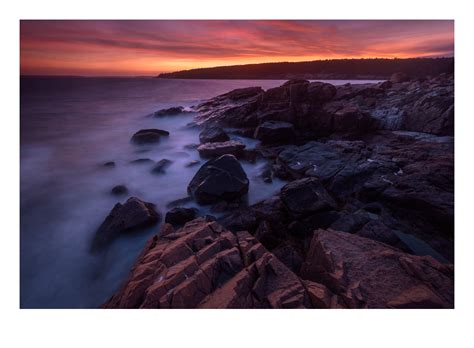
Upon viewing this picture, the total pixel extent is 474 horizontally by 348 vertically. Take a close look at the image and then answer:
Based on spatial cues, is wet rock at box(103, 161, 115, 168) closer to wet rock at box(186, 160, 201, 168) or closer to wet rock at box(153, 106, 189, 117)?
wet rock at box(186, 160, 201, 168)

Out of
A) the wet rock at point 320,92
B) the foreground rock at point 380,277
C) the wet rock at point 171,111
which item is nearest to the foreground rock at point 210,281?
the foreground rock at point 380,277

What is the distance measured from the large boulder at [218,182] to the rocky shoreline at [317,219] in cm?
2

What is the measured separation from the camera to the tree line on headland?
4512mm

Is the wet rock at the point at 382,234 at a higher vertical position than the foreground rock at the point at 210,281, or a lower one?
higher

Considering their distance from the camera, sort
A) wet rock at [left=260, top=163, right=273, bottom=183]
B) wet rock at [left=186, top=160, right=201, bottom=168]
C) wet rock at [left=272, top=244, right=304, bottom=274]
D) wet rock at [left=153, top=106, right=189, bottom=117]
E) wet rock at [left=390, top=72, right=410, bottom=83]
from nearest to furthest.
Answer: wet rock at [left=272, top=244, right=304, bottom=274]
wet rock at [left=186, top=160, right=201, bottom=168]
wet rock at [left=260, top=163, right=273, bottom=183]
wet rock at [left=153, top=106, right=189, bottom=117]
wet rock at [left=390, top=72, right=410, bottom=83]

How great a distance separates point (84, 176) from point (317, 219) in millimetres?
4024

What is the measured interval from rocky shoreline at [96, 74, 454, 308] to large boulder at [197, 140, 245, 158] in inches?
1.0

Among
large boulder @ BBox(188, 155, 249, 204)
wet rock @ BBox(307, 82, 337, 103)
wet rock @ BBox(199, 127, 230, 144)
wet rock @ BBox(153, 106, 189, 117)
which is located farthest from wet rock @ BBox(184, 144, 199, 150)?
wet rock @ BBox(307, 82, 337, 103)

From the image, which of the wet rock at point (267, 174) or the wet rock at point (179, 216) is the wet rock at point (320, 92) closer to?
the wet rock at point (267, 174)

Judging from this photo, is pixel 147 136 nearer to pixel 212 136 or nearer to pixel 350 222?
pixel 212 136

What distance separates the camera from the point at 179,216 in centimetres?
377

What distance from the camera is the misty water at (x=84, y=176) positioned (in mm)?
3039

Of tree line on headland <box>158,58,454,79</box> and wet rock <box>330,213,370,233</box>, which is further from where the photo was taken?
tree line on headland <box>158,58,454,79</box>
